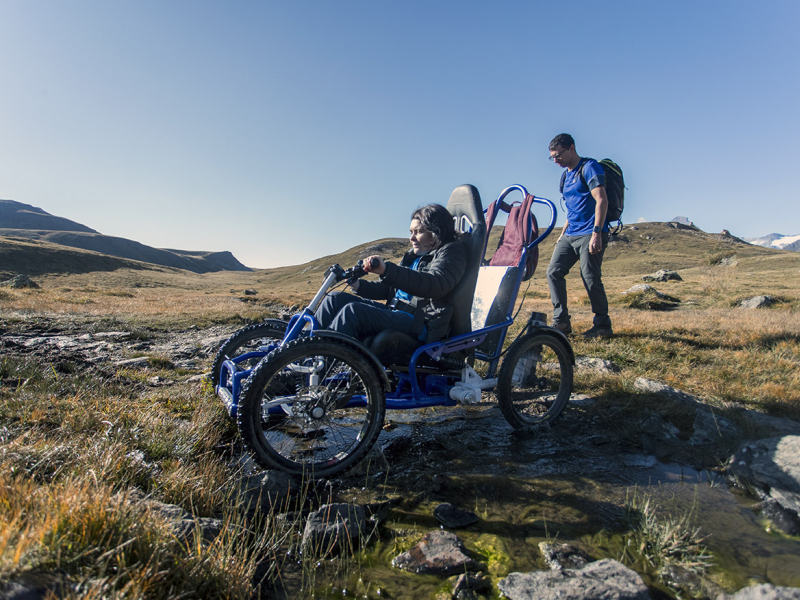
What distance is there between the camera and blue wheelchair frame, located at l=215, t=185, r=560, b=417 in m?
3.12

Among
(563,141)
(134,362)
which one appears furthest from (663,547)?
(134,362)

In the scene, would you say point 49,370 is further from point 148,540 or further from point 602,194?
point 602,194

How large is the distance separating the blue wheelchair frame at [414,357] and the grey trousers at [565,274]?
261cm

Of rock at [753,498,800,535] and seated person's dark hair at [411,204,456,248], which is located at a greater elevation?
seated person's dark hair at [411,204,456,248]

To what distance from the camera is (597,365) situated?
224 inches

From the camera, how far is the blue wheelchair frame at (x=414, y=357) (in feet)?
10.2

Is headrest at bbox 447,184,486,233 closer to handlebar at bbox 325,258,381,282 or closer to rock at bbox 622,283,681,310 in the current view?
handlebar at bbox 325,258,381,282

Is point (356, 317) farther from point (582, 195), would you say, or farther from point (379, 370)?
point (582, 195)

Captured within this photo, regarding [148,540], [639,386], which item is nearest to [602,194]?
[639,386]

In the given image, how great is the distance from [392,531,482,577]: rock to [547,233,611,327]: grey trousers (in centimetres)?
519

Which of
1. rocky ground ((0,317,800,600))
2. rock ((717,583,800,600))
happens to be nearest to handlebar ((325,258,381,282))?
rocky ground ((0,317,800,600))

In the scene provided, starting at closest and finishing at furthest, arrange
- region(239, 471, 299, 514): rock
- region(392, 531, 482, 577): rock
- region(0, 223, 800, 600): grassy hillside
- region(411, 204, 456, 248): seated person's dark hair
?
1. region(0, 223, 800, 600): grassy hillside
2. region(392, 531, 482, 577): rock
3. region(239, 471, 299, 514): rock
4. region(411, 204, 456, 248): seated person's dark hair

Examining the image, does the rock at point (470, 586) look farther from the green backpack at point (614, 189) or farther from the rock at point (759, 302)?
the rock at point (759, 302)

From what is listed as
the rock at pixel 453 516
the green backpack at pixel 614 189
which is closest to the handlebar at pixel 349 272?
the rock at pixel 453 516
